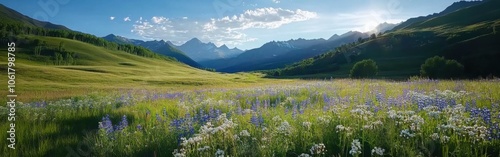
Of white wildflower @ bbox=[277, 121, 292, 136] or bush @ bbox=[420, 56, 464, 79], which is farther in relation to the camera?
bush @ bbox=[420, 56, 464, 79]

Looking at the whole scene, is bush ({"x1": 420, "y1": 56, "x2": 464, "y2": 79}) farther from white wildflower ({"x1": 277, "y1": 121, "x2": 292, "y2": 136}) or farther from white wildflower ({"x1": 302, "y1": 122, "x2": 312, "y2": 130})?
white wildflower ({"x1": 277, "y1": 121, "x2": 292, "y2": 136})

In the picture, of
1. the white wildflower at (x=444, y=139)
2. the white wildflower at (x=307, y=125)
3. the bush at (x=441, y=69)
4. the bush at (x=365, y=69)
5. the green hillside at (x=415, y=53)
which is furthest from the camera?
the green hillside at (x=415, y=53)

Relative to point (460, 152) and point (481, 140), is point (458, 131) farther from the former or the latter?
point (460, 152)

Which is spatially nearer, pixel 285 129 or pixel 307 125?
pixel 285 129

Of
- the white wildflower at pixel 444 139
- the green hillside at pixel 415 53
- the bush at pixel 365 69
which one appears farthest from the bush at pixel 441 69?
the white wildflower at pixel 444 139

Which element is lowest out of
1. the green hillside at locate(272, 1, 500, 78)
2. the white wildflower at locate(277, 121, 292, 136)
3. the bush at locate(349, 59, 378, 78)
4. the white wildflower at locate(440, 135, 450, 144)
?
the white wildflower at locate(277, 121, 292, 136)

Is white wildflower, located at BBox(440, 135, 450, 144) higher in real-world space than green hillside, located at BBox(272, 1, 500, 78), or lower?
lower

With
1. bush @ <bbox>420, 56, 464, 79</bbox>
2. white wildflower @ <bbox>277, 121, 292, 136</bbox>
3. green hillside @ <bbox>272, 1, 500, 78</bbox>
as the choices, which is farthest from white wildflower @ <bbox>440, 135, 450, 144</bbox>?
green hillside @ <bbox>272, 1, 500, 78</bbox>

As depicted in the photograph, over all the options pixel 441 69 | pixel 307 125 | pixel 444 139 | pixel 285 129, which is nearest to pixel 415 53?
pixel 441 69

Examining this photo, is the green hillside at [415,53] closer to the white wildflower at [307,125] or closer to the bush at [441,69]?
the bush at [441,69]

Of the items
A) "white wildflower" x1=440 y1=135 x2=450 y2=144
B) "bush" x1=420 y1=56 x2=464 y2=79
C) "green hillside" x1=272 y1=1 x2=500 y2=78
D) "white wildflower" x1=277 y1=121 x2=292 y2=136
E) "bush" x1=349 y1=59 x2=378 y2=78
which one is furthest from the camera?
"green hillside" x1=272 y1=1 x2=500 y2=78

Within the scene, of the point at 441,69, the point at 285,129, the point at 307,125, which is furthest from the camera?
the point at 441,69

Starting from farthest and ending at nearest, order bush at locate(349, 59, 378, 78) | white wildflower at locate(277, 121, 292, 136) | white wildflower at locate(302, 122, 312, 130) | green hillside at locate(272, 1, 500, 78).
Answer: green hillside at locate(272, 1, 500, 78) → bush at locate(349, 59, 378, 78) → white wildflower at locate(302, 122, 312, 130) → white wildflower at locate(277, 121, 292, 136)

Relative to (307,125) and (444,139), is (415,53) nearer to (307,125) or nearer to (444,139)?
(307,125)
